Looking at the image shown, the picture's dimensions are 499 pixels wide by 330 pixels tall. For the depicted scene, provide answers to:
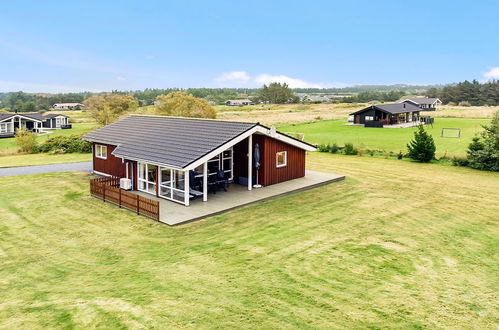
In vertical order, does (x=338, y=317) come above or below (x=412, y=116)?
below

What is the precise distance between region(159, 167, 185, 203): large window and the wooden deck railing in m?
1.46

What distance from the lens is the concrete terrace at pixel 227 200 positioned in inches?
598

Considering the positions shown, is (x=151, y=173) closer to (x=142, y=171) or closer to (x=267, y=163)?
(x=142, y=171)

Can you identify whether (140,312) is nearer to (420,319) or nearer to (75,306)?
(75,306)

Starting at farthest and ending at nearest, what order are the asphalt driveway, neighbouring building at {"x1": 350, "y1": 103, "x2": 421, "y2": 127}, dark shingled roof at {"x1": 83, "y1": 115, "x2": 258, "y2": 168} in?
neighbouring building at {"x1": 350, "y1": 103, "x2": 421, "y2": 127} < the asphalt driveway < dark shingled roof at {"x1": 83, "y1": 115, "x2": 258, "y2": 168}

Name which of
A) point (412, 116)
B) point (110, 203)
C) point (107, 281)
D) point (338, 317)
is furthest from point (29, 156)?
point (412, 116)

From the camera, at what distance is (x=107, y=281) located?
10094 mm

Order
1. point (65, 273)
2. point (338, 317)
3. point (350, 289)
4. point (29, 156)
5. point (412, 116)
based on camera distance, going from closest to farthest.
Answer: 1. point (338, 317)
2. point (350, 289)
3. point (65, 273)
4. point (29, 156)
5. point (412, 116)

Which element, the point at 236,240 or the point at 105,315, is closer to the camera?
the point at 105,315

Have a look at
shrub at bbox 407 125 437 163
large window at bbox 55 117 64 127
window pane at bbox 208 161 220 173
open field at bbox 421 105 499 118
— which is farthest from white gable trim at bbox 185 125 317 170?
large window at bbox 55 117 64 127

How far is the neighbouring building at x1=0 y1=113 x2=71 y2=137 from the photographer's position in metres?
61.6

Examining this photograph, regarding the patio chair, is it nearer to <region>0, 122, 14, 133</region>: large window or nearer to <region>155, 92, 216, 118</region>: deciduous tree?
<region>155, 92, 216, 118</region>: deciduous tree

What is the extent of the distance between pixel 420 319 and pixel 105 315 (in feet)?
20.3

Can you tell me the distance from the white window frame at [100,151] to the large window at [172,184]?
6382mm
